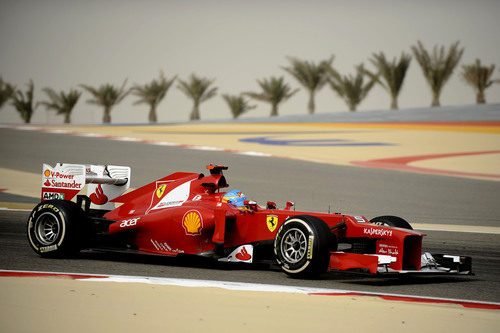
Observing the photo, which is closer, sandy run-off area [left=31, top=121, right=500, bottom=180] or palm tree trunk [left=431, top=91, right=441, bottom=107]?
sandy run-off area [left=31, top=121, right=500, bottom=180]

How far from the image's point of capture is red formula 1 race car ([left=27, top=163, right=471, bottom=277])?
8211 millimetres

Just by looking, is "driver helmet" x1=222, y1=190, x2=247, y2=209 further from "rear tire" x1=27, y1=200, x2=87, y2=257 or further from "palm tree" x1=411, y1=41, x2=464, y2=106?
"palm tree" x1=411, y1=41, x2=464, y2=106

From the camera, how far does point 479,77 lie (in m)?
45.0

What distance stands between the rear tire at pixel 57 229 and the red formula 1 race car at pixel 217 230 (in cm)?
1

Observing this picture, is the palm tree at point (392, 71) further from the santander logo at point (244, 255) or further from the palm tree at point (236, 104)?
the santander logo at point (244, 255)

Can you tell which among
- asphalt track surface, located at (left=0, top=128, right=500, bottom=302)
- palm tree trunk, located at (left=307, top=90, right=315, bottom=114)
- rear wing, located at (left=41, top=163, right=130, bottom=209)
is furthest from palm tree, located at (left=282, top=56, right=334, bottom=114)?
rear wing, located at (left=41, top=163, right=130, bottom=209)

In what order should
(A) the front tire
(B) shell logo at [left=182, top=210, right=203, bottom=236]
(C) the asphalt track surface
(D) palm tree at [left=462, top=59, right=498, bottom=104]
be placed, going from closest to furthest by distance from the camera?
1. (A) the front tire
2. (C) the asphalt track surface
3. (B) shell logo at [left=182, top=210, right=203, bottom=236]
4. (D) palm tree at [left=462, top=59, right=498, bottom=104]

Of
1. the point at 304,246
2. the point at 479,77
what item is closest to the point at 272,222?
the point at 304,246

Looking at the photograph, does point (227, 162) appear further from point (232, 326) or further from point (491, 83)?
point (491, 83)

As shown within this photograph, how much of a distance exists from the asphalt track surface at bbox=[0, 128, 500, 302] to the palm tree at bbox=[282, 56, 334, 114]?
1927 cm

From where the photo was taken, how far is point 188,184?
9734mm

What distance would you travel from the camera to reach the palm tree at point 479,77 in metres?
44.3

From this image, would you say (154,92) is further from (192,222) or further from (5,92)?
(192,222)

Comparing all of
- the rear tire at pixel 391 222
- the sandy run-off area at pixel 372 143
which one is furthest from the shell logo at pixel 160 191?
the sandy run-off area at pixel 372 143
